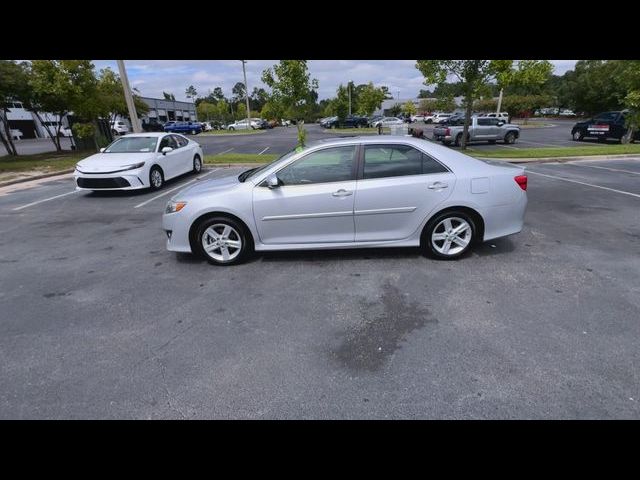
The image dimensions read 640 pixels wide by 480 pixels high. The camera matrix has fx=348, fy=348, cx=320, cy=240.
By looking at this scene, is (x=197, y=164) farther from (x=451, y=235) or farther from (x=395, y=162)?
(x=451, y=235)

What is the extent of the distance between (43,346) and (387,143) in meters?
4.04

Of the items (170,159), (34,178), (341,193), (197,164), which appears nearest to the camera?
(341,193)

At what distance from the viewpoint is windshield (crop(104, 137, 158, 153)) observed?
30.4 ft

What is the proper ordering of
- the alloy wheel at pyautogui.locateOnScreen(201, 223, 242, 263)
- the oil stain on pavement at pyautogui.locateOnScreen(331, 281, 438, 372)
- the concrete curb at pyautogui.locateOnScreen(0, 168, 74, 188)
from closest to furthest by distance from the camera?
1. the oil stain on pavement at pyautogui.locateOnScreen(331, 281, 438, 372)
2. the alloy wheel at pyautogui.locateOnScreen(201, 223, 242, 263)
3. the concrete curb at pyautogui.locateOnScreen(0, 168, 74, 188)

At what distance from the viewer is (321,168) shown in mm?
4250

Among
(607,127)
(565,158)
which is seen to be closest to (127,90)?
(565,158)

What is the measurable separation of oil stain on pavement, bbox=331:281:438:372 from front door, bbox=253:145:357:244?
1.07 m

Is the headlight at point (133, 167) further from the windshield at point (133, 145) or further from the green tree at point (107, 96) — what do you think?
the green tree at point (107, 96)

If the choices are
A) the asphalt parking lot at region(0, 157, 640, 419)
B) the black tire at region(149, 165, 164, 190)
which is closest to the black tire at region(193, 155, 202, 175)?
the black tire at region(149, 165, 164, 190)

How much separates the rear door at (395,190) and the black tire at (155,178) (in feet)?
21.7

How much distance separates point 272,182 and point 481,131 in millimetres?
17998

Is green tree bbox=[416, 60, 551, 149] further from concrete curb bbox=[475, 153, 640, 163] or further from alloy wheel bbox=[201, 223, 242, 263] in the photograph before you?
alloy wheel bbox=[201, 223, 242, 263]

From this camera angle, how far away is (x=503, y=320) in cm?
310
